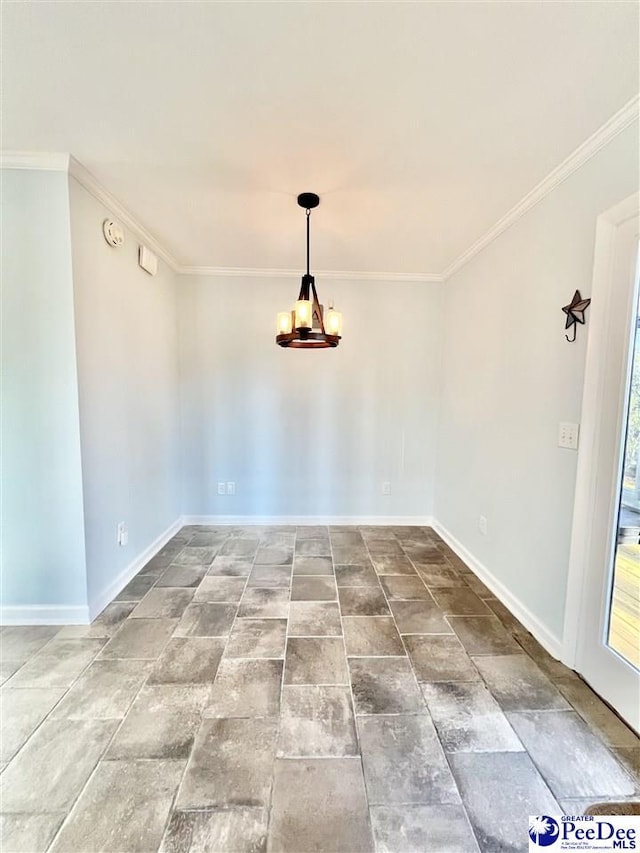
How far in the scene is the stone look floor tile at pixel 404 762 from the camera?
1.16 metres

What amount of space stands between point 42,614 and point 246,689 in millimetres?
1357

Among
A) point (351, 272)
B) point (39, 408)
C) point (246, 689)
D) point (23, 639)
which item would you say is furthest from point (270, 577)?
point (351, 272)

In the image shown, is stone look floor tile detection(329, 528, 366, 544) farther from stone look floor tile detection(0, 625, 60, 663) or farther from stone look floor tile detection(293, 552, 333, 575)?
stone look floor tile detection(0, 625, 60, 663)

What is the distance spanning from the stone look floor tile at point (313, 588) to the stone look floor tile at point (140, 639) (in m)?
0.77

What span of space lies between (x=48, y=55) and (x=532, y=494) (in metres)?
2.93

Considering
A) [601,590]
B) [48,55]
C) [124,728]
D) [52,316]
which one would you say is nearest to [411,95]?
[48,55]

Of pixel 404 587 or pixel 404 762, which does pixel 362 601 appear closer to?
pixel 404 587

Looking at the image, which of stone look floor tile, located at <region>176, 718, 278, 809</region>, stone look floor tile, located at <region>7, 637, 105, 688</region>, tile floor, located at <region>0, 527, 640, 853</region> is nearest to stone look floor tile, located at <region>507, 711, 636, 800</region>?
tile floor, located at <region>0, 527, 640, 853</region>

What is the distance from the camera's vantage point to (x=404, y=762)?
1266 mm

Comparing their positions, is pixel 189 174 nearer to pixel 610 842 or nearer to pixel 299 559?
pixel 299 559

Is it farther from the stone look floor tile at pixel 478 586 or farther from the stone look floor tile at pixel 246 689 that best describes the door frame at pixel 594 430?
the stone look floor tile at pixel 246 689

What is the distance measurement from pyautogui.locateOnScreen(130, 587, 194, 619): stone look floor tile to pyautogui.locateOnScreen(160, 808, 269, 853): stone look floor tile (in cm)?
115

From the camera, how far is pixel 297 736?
1.37 m

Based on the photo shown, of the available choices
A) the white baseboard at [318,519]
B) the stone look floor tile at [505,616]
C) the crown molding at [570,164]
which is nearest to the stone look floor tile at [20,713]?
the white baseboard at [318,519]
